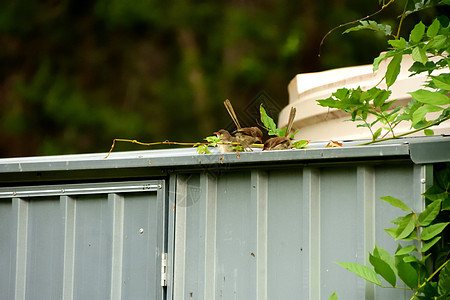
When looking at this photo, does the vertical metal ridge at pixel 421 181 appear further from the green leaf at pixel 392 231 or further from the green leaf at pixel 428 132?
the green leaf at pixel 428 132

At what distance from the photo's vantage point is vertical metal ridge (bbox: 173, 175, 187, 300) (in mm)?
2730

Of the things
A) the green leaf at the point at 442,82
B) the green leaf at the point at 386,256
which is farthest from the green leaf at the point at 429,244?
the green leaf at the point at 442,82

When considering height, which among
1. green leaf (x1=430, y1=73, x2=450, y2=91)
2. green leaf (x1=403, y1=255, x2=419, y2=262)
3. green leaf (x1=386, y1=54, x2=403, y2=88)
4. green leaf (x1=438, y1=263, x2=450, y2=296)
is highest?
green leaf (x1=386, y1=54, x2=403, y2=88)

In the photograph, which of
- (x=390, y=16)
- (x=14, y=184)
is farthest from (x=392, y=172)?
(x=390, y=16)

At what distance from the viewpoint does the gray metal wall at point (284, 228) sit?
2.43 m

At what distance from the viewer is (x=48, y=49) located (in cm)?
905

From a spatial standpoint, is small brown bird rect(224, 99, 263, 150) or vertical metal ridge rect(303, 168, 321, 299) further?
small brown bird rect(224, 99, 263, 150)

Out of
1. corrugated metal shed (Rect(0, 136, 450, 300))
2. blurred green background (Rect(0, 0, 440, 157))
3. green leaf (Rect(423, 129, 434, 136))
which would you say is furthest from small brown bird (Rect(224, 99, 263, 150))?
blurred green background (Rect(0, 0, 440, 157))

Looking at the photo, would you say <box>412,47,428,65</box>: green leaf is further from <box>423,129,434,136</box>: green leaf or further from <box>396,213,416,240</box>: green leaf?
<box>396,213,416,240</box>: green leaf

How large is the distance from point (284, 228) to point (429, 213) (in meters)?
0.54

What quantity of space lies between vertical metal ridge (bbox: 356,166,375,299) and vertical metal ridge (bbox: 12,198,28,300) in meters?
1.42

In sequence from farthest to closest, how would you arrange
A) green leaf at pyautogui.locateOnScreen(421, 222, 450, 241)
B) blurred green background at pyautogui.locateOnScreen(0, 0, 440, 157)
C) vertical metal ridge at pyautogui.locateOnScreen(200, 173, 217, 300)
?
blurred green background at pyautogui.locateOnScreen(0, 0, 440, 157), vertical metal ridge at pyautogui.locateOnScreen(200, 173, 217, 300), green leaf at pyautogui.locateOnScreen(421, 222, 450, 241)

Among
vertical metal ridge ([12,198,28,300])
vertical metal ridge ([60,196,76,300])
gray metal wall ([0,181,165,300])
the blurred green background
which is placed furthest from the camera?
the blurred green background

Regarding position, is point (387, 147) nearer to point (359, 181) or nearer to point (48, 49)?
point (359, 181)
